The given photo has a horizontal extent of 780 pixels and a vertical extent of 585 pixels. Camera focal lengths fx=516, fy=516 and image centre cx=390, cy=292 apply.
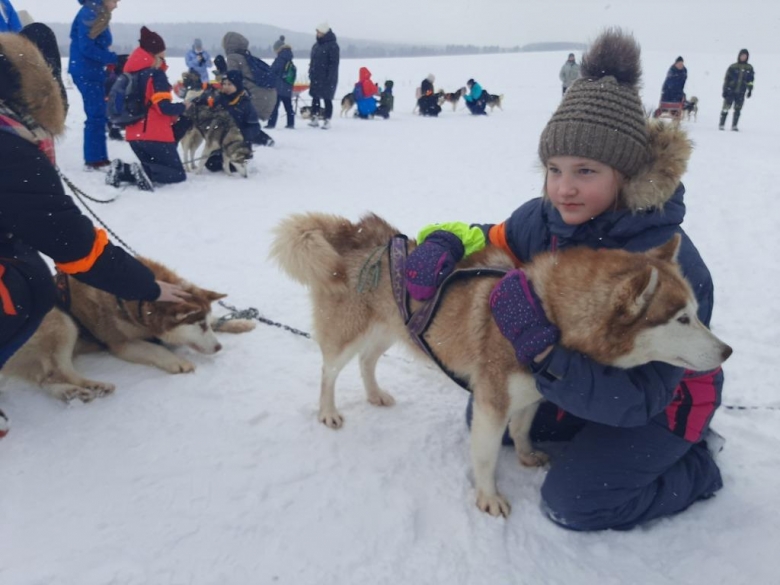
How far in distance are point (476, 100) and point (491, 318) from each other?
17.9m

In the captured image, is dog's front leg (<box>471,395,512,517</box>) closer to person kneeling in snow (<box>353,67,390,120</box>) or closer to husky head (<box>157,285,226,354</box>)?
husky head (<box>157,285,226,354</box>)

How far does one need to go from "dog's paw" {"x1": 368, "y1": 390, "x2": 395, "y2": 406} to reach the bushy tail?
66 cm

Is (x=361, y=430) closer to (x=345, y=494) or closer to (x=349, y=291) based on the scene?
(x=345, y=494)

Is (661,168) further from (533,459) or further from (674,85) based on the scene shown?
(674,85)

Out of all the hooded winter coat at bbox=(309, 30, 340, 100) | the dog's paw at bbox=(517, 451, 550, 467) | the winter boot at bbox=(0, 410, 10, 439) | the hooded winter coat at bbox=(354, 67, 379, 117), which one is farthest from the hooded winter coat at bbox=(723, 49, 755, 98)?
the winter boot at bbox=(0, 410, 10, 439)

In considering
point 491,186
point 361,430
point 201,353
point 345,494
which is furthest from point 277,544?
point 491,186

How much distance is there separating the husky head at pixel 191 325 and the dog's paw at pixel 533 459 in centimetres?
174

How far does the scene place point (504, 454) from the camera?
243cm

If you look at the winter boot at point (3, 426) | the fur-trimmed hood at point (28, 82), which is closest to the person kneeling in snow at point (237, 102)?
the fur-trimmed hood at point (28, 82)

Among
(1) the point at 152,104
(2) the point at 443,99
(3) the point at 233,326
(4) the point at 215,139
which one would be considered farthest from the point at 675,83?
(3) the point at 233,326

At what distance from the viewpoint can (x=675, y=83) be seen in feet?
47.8

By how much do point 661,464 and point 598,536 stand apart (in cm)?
37

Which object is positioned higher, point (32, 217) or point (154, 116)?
point (154, 116)

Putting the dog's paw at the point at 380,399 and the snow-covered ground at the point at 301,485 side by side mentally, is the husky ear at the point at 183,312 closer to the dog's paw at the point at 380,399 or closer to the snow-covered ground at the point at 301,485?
the snow-covered ground at the point at 301,485
